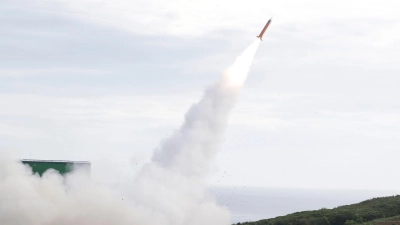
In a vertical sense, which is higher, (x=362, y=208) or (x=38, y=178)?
(x=38, y=178)

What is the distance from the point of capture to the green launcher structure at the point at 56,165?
52.8 meters

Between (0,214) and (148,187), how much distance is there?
1044 cm

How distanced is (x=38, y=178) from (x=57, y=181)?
1241 mm

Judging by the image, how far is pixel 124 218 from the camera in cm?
4778

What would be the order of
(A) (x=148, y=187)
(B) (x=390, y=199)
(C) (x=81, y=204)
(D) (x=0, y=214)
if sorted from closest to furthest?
(D) (x=0, y=214)
(C) (x=81, y=204)
(A) (x=148, y=187)
(B) (x=390, y=199)

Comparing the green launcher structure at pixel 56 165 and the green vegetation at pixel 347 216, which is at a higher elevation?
the green launcher structure at pixel 56 165

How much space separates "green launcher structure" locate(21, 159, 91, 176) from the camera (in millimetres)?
52844

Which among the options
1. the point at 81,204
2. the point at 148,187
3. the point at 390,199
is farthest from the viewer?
the point at 390,199

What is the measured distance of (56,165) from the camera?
5419cm

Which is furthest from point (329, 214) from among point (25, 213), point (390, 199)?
point (25, 213)

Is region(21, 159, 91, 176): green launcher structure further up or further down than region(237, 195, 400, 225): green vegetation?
further up

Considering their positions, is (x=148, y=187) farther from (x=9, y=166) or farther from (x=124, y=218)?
(x=9, y=166)

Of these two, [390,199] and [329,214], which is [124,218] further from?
[390,199]

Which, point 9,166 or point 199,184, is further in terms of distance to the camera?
point 199,184
